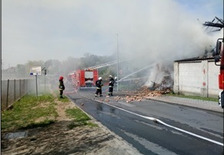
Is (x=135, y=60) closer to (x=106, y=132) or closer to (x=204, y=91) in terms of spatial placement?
(x=106, y=132)

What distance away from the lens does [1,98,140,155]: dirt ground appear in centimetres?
432

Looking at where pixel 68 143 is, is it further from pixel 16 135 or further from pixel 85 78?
pixel 85 78

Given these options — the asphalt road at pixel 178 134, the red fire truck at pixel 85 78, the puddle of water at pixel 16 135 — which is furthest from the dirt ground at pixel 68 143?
the red fire truck at pixel 85 78

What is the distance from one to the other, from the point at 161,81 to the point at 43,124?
11.5 meters

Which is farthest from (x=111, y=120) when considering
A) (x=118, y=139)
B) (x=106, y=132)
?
(x=118, y=139)

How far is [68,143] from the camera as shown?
486cm

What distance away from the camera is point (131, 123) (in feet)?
22.8

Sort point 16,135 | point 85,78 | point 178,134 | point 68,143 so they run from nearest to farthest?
point 178,134 < point 68,143 < point 16,135 < point 85,78

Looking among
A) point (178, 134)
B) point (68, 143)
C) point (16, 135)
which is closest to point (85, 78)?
point (16, 135)

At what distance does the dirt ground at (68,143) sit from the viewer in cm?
432

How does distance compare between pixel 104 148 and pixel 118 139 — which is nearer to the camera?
pixel 104 148

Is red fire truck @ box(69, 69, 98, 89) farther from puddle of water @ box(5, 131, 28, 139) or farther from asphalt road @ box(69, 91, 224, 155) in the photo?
puddle of water @ box(5, 131, 28, 139)

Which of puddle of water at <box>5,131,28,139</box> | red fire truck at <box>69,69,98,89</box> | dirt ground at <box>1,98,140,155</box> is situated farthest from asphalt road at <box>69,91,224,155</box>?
red fire truck at <box>69,69,98,89</box>

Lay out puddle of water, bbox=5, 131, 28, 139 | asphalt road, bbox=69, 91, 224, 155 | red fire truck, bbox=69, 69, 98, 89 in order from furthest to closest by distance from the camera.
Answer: red fire truck, bbox=69, 69, 98, 89 → puddle of water, bbox=5, 131, 28, 139 → asphalt road, bbox=69, 91, 224, 155
